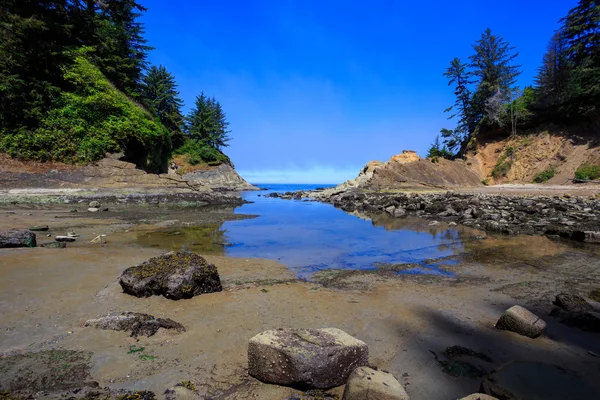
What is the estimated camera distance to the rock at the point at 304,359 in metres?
2.36

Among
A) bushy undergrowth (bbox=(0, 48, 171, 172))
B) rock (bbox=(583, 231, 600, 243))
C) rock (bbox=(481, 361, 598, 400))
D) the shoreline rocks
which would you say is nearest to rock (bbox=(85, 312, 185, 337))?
rock (bbox=(481, 361, 598, 400))

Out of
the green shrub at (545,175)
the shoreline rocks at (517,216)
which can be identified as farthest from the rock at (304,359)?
the green shrub at (545,175)

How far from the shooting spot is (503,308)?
424 centimetres

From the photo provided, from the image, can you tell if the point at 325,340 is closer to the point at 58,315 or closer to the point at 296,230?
the point at 58,315

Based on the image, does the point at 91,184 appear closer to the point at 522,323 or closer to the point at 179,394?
the point at 179,394

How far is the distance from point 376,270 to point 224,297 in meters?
3.39

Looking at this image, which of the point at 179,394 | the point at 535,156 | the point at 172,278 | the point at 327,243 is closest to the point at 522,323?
the point at 179,394

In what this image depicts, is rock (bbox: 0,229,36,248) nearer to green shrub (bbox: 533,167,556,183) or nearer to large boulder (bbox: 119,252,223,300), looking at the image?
large boulder (bbox: 119,252,223,300)

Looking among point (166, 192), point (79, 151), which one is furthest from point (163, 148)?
point (166, 192)

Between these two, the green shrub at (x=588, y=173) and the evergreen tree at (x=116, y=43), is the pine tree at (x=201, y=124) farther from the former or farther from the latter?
the green shrub at (x=588, y=173)

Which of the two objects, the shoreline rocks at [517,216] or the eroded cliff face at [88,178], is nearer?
the shoreline rocks at [517,216]

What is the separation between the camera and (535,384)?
89.1 inches

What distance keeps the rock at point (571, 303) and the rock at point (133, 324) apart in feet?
16.0

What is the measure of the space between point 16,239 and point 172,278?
4759 millimetres
